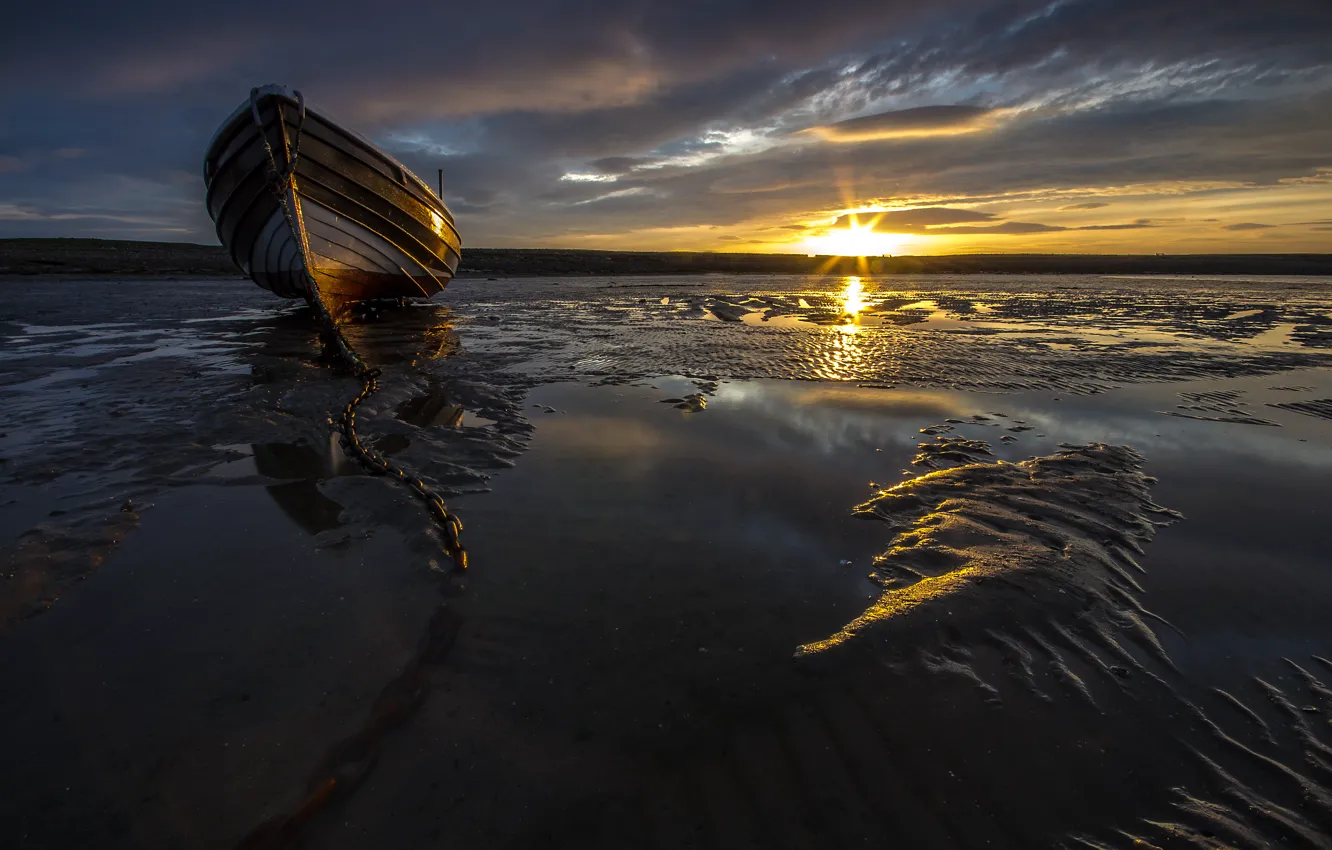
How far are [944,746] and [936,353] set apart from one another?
933 cm

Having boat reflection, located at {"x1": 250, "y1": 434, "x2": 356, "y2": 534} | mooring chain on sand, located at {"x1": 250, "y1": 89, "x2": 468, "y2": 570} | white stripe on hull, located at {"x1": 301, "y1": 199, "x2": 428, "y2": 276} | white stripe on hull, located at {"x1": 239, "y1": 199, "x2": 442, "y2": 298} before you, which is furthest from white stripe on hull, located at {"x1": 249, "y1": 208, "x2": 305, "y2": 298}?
boat reflection, located at {"x1": 250, "y1": 434, "x2": 356, "y2": 534}

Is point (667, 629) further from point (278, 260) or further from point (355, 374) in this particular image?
point (278, 260)

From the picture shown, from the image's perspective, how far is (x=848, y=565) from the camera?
3.38m

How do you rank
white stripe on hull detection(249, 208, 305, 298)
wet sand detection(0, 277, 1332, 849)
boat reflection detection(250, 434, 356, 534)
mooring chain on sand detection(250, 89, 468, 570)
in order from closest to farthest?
wet sand detection(0, 277, 1332, 849)
mooring chain on sand detection(250, 89, 468, 570)
boat reflection detection(250, 434, 356, 534)
white stripe on hull detection(249, 208, 305, 298)

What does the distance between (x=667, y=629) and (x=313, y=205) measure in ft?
39.8

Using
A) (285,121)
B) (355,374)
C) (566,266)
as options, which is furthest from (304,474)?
(566,266)

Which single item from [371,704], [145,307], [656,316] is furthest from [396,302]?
[371,704]

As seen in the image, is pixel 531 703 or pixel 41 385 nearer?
pixel 531 703

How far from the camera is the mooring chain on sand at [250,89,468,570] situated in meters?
3.62

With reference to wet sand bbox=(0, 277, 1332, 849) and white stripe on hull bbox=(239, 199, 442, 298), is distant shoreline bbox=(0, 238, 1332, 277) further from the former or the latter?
wet sand bbox=(0, 277, 1332, 849)

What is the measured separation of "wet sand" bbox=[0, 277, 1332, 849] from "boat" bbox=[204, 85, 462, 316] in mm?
5813

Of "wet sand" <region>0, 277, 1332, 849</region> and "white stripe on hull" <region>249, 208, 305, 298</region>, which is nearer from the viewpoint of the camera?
"wet sand" <region>0, 277, 1332, 849</region>

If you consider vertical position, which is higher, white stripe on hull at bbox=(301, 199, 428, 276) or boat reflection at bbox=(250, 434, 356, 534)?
white stripe on hull at bbox=(301, 199, 428, 276)

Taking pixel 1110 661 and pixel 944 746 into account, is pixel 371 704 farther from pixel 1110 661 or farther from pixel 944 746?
pixel 1110 661
